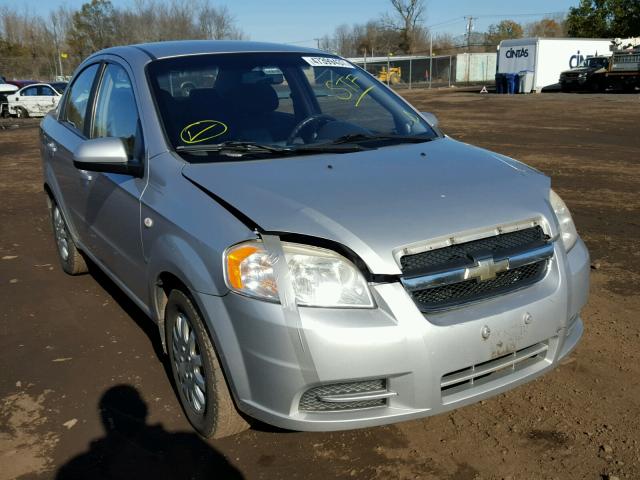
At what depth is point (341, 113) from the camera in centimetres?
377

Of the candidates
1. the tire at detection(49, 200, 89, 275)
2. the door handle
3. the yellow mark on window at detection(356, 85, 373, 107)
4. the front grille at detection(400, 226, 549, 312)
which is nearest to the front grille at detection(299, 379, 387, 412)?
the front grille at detection(400, 226, 549, 312)

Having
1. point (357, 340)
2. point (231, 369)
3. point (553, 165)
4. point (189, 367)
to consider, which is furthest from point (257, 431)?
point (553, 165)

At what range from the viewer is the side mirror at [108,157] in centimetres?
313

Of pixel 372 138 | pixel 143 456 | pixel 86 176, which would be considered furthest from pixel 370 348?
pixel 86 176

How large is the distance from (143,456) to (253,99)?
200cm

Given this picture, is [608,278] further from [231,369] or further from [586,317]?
[231,369]

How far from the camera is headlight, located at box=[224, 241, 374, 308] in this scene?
2.33 metres

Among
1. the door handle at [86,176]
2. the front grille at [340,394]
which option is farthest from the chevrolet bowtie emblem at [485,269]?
the door handle at [86,176]

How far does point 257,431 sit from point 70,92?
3332 millimetres

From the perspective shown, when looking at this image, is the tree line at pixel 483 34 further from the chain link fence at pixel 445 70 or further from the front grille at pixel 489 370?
the front grille at pixel 489 370

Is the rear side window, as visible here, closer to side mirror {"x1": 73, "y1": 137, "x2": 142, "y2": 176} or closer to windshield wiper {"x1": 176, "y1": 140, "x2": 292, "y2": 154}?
side mirror {"x1": 73, "y1": 137, "x2": 142, "y2": 176}

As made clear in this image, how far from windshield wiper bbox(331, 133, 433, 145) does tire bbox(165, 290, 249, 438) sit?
1.26m

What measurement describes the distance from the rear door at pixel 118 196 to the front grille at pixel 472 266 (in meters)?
1.51

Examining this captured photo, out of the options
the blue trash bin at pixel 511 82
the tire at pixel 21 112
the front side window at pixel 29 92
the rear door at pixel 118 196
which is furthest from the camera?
the blue trash bin at pixel 511 82
